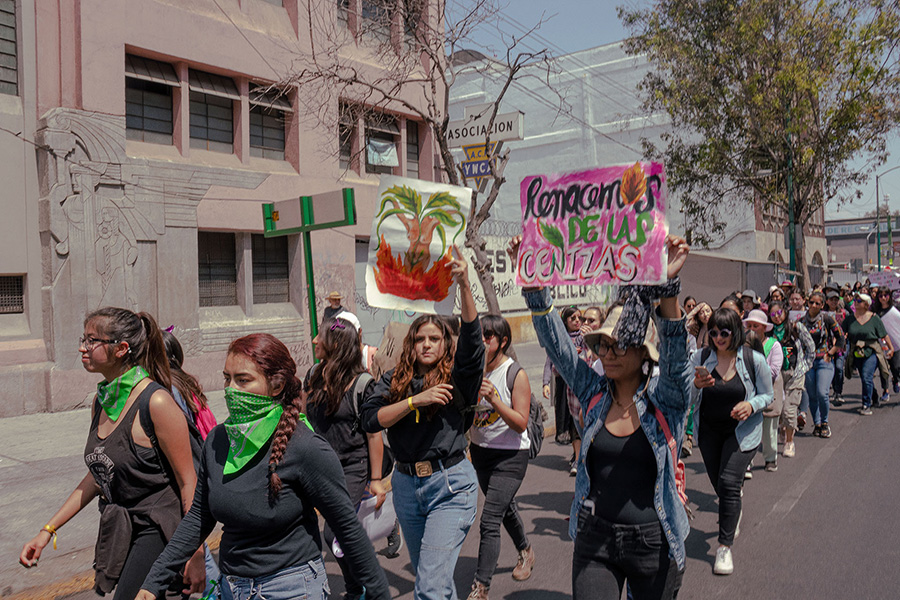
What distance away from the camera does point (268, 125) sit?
14.4 metres

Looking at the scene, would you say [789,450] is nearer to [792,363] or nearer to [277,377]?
[792,363]

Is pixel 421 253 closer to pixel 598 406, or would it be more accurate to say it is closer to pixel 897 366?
pixel 598 406

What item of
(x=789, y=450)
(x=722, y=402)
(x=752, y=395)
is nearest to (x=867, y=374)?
(x=789, y=450)

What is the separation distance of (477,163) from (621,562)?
807cm

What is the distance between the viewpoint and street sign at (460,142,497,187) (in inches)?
402

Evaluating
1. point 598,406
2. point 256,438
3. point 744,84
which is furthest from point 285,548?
point 744,84

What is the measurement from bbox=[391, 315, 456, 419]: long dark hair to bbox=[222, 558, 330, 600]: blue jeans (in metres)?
1.13

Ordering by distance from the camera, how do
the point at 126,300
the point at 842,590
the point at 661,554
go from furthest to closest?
the point at 126,300
the point at 842,590
the point at 661,554

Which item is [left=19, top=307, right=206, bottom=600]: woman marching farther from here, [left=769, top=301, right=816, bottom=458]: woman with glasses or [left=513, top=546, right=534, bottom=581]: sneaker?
[left=769, top=301, right=816, bottom=458]: woman with glasses

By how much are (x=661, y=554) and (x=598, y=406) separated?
0.62 m

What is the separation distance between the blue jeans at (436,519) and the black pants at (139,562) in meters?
1.06

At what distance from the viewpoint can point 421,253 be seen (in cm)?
359

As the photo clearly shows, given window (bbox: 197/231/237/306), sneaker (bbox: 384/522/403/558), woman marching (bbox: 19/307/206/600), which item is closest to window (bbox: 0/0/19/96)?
window (bbox: 197/231/237/306)

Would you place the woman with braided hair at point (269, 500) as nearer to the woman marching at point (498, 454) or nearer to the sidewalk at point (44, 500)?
the woman marching at point (498, 454)
